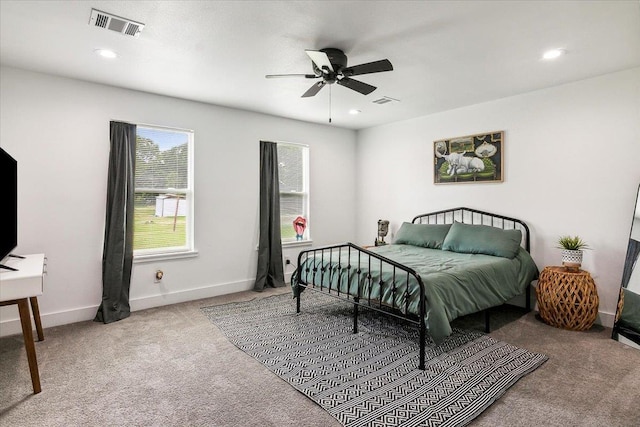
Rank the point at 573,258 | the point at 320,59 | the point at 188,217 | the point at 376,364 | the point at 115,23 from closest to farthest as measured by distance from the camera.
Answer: the point at 115,23
the point at 320,59
the point at 376,364
the point at 573,258
the point at 188,217

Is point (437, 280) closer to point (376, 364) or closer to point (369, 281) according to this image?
point (369, 281)

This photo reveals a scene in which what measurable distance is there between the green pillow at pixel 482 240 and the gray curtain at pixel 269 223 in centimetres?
228

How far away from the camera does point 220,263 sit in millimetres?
4633

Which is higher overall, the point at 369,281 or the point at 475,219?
the point at 475,219

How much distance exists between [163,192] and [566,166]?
15.1 feet

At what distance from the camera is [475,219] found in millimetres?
4551

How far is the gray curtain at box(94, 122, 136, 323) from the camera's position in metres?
3.69

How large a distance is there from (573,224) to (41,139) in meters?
5.51

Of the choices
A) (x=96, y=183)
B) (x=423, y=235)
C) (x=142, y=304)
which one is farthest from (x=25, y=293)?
(x=423, y=235)

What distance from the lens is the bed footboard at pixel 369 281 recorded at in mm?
2693

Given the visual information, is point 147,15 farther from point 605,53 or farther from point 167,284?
point 605,53

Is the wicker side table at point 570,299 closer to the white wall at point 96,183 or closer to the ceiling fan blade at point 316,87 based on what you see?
the ceiling fan blade at point 316,87

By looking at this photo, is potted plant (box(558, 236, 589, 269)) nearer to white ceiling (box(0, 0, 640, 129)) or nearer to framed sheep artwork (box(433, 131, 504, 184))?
framed sheep artwork (box(433, 131, 504, 184))

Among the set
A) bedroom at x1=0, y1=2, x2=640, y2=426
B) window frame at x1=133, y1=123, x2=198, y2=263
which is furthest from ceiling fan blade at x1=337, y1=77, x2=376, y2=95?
window frame at x1=133, y1=123, x2=198, y2=263
